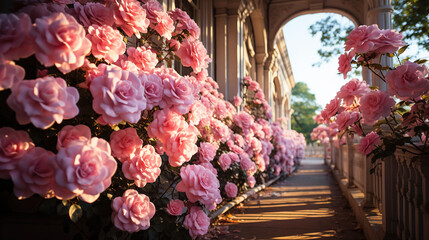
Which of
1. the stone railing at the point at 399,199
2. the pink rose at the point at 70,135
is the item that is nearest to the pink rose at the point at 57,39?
the pink rose at the point at 70,135

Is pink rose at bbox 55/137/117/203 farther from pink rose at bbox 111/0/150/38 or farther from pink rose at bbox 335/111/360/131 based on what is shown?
pink rose at bbox 335/111/360/131

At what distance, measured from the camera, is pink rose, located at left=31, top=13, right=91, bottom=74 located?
3.51 ft

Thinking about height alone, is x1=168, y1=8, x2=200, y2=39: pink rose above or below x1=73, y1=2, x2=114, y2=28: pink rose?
above

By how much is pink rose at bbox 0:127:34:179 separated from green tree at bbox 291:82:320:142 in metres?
47.7

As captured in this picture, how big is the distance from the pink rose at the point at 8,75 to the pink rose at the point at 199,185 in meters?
0.88

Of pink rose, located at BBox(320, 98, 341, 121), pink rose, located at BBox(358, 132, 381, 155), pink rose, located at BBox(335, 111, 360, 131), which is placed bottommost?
pink rose, located at BBox(358, 132, 381, 155)

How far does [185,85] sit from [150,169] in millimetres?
440

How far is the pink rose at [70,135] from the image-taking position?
1217mm

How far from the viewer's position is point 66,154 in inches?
41.9

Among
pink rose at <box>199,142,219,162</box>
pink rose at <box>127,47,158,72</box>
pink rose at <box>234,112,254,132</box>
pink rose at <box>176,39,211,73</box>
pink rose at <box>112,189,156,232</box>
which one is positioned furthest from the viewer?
pink rose at <box>234,112,254,132</box>

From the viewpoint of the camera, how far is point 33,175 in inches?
43.9

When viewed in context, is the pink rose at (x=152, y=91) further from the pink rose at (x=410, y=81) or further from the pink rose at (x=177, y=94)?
the pink rose at (x=410, y=81)

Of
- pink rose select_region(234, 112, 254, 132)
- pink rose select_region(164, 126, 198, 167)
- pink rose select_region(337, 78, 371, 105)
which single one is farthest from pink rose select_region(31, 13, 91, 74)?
pink rose select_region(234, 112, 254, 132)

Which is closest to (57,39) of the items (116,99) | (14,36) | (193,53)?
(14,36)
